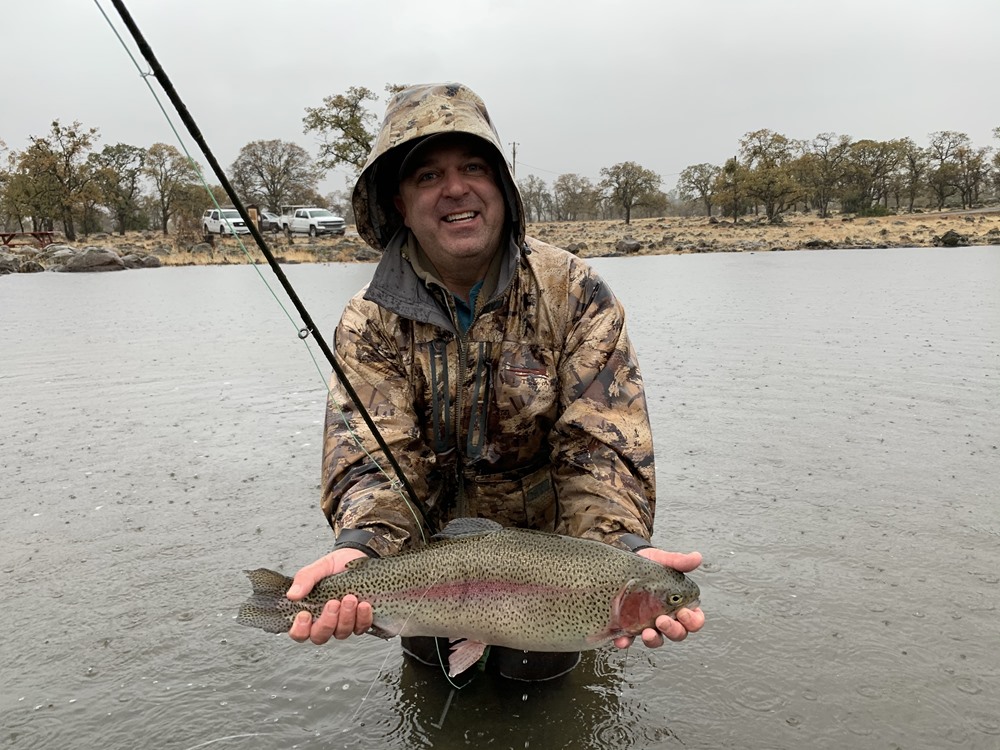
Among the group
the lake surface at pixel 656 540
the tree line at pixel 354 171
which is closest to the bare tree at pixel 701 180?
the tree line at pixel 354 171

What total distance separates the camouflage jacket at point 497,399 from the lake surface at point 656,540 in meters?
0.87

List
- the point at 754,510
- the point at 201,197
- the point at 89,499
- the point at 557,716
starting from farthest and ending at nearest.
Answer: the point at 201,197
the point at 89,499
the point at 754,510
the point at 557,716

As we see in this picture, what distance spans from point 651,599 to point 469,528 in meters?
0.83

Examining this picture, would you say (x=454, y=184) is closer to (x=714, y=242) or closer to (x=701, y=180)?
(x=714, y=242)

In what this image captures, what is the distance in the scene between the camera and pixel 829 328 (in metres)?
14.1

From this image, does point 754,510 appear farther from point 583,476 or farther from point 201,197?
point 201,197

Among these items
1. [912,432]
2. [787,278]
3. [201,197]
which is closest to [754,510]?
[912,432]

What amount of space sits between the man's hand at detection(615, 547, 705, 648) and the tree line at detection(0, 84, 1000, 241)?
5826 centimetres

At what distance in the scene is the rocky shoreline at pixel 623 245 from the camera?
40062 mm

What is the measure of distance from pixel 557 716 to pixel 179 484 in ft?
14.5

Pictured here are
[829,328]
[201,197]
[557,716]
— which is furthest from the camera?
[201,197]

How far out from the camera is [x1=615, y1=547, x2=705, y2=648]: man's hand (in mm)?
2877

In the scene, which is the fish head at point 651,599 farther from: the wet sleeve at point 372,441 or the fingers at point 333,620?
the wet sleeve at point 372,441

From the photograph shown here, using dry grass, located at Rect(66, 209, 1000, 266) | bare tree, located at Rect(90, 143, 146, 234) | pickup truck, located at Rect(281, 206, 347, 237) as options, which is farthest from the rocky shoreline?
bare tree, located at Rect(90, 143, 146, 234)
